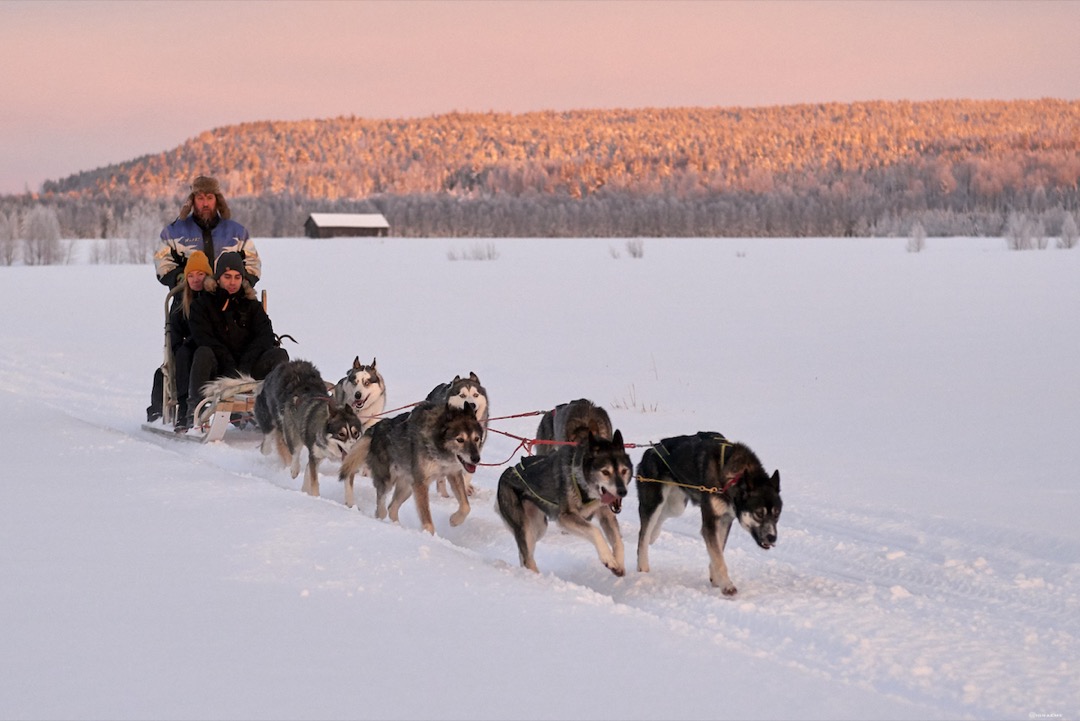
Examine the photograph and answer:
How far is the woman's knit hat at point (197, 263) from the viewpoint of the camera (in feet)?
31.0

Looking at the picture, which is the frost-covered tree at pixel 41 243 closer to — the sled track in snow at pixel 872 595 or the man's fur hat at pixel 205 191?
the man's fur hat at pixel 205 191

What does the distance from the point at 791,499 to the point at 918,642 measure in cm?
260

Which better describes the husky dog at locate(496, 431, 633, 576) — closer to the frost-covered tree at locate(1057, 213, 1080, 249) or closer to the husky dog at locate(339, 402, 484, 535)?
the husky dog at locate(339, 402, 484, 535)

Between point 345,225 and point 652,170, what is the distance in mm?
29956

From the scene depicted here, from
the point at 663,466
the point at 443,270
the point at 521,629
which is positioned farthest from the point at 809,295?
the point at 521,629

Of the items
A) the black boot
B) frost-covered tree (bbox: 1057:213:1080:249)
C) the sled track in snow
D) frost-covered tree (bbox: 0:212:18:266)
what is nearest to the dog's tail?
the black boot

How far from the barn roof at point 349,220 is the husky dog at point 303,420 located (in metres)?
45.8

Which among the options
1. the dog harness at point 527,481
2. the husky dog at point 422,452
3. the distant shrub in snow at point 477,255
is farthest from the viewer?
the distant shrub in snow at point 477,255

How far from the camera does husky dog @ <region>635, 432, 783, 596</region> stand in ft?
16.8

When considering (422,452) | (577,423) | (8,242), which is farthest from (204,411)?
(8,242)

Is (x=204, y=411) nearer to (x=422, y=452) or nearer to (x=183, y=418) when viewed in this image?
Answer: (x=183, y=418)

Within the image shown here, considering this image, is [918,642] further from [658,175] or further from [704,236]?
[658,175]

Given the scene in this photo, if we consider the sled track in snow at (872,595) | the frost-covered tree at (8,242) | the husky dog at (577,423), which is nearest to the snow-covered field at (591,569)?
the sled track in snow at (872,595)

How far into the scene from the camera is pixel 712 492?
5.29m
